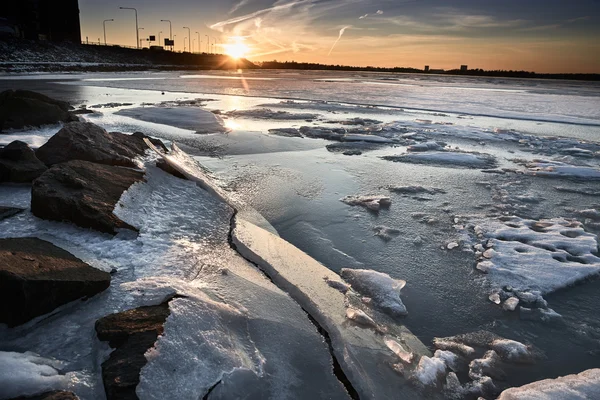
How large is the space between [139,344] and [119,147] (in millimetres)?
3889

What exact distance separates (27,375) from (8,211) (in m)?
2.20

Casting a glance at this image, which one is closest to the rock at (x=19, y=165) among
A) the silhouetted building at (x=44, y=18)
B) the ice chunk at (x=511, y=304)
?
the ice chunk at (x=511, y=304)

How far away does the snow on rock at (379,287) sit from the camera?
112 inches

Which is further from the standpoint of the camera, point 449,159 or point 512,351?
point 449,159

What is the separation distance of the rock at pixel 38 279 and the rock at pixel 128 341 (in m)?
0.34

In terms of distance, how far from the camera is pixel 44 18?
63.8 meters

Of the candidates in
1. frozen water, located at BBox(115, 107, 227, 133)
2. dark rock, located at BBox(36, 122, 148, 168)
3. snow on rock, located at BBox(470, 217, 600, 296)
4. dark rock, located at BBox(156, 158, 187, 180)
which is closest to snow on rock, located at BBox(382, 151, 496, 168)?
snow on rock, located at BBox(470, 217, 600, 296)

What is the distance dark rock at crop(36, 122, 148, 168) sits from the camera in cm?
461

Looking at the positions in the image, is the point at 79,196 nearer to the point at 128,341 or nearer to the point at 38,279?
the point at 38,279

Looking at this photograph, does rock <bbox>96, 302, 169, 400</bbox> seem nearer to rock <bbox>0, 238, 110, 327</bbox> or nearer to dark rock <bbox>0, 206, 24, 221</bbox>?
rock <bbox>0, 238, 110, 327</bbox>

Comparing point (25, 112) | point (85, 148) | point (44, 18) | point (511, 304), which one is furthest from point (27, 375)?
point (44, 18)

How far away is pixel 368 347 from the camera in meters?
2.40

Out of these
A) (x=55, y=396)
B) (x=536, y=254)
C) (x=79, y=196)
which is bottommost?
(x=536, y=254)

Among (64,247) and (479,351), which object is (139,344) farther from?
(479,351)
